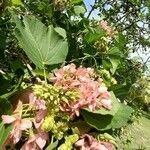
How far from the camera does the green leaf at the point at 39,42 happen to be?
1.44 m

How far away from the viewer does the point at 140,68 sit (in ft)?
17.4

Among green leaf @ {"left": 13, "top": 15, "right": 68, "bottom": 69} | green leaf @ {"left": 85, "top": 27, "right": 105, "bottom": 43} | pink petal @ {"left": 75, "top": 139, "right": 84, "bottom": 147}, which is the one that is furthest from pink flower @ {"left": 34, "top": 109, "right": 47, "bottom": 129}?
green leaf @ {"left": 85, "top": 27, "right": 105, "bottom": 43}

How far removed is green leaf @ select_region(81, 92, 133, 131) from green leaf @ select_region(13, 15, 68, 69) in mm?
236

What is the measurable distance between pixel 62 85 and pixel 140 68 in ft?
13.3

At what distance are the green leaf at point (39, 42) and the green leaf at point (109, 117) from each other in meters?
0.24

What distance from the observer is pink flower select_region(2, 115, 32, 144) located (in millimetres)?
1230

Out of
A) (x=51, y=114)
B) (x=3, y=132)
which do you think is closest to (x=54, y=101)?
(x=51, y=114)

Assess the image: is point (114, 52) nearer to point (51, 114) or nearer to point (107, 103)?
point (107, 103)

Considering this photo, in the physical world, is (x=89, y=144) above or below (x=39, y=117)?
below

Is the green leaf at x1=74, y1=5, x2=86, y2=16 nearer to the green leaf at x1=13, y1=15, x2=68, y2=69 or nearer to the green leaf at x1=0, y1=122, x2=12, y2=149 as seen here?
the green leaf at x1=13, y1=15, x2=68, y2=69

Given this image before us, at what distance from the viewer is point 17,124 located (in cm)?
125

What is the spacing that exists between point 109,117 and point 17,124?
10.6 inches

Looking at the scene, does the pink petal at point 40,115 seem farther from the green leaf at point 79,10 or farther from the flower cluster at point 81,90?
the green leaf at point 79,10

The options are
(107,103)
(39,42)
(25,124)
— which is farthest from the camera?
(39,42)
